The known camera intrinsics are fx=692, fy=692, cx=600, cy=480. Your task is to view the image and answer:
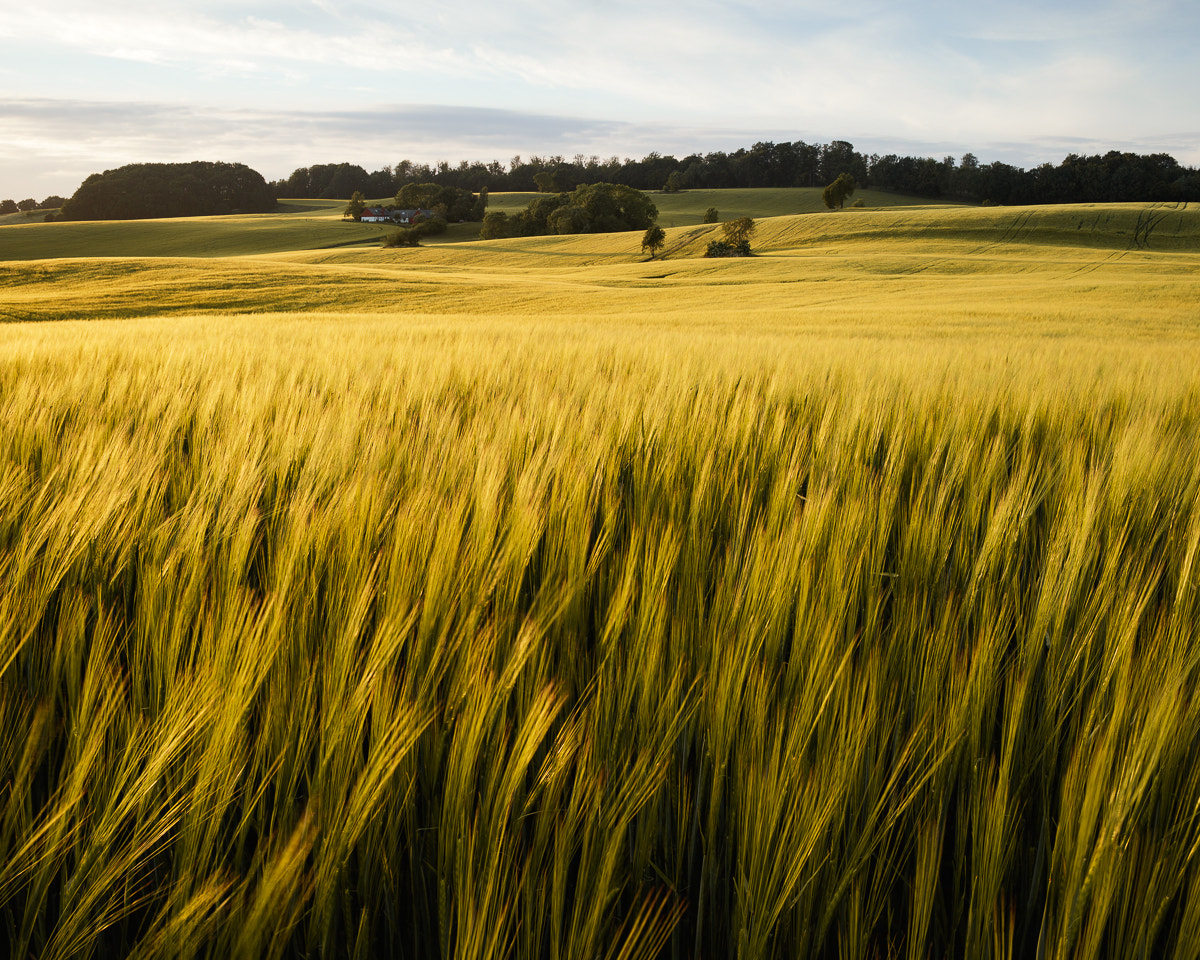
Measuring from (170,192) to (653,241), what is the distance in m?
68.7

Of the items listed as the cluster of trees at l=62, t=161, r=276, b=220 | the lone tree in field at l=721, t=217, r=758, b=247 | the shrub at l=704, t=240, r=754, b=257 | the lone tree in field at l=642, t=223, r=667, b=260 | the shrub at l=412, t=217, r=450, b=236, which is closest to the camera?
the shrub at l=704, t=240, r=754, b=257

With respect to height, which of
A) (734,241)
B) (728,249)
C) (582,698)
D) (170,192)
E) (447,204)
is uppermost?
(170,192)

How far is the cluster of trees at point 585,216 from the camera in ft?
186

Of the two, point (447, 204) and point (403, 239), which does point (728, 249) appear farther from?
point (447, 204)

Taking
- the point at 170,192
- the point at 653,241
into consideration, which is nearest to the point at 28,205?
the point at 170,192

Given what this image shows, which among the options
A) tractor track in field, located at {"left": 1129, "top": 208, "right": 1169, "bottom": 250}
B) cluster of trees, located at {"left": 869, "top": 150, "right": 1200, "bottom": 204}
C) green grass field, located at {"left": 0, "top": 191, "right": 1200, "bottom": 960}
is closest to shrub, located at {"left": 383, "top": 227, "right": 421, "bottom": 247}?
tractor track in field, located at {"left": 1129, "top": 208, "right": 1169, "bottom": 250}

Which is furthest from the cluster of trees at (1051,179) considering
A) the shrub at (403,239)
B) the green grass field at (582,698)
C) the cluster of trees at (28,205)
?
the cluster of trees at (28,205)

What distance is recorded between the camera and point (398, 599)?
844 millimetres

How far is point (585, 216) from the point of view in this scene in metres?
56.5

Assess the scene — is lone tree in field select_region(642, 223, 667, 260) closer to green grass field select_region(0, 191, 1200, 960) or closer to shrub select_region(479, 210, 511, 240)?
shrub select_region(479, 210, 511, 240)

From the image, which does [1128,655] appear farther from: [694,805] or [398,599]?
[398,599]

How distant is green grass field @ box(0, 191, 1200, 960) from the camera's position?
59cm

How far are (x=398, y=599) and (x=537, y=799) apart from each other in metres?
0.30

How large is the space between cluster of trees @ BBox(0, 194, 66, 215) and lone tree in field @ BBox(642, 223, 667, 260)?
85740 mm
